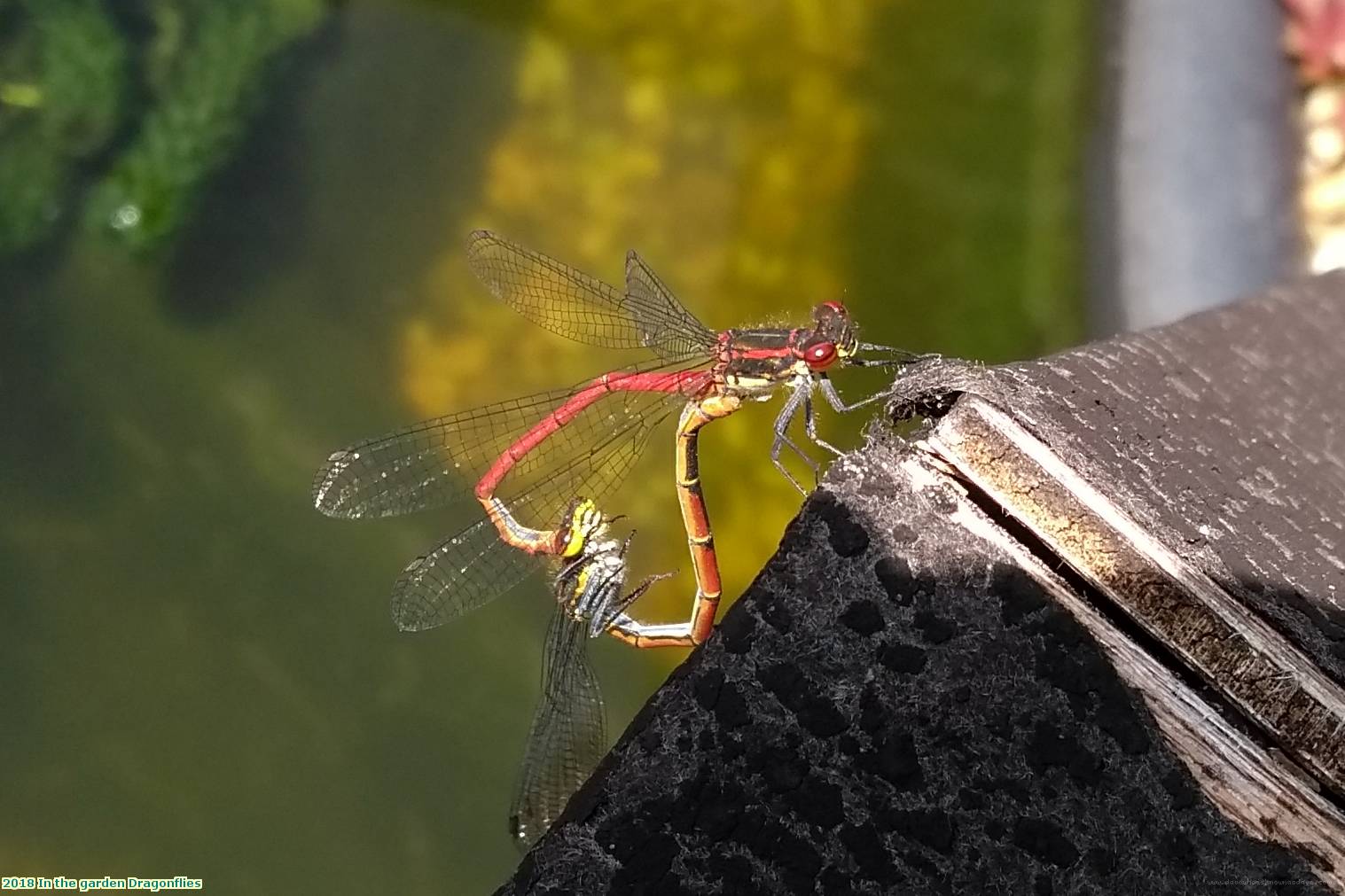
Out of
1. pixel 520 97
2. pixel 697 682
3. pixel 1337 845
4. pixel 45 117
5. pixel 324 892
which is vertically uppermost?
pixel 45 117

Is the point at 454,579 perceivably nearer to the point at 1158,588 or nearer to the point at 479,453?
the point at 479,453

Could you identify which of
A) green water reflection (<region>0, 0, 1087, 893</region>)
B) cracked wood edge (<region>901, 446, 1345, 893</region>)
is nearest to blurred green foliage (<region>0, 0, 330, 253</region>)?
green water reflection (<region>0, 0, 1087, 893</region>)

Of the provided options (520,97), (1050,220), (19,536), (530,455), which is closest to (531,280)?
(530,455)

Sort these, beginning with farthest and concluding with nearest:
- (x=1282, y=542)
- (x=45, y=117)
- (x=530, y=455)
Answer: (x=45, y=117) < (x=530, y=455) < (x=1282, y=542)

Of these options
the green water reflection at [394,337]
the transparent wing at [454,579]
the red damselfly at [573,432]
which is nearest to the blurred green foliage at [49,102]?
the green water reflection at [394,337]

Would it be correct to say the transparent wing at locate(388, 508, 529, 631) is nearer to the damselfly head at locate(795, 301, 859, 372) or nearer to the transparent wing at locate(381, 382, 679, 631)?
the transparent wing at locate(381, 382, 679, 631)

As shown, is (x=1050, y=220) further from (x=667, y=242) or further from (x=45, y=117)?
(x=45, y=117)

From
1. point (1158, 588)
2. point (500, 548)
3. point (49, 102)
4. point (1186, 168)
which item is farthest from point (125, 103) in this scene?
point (1158, 588)
